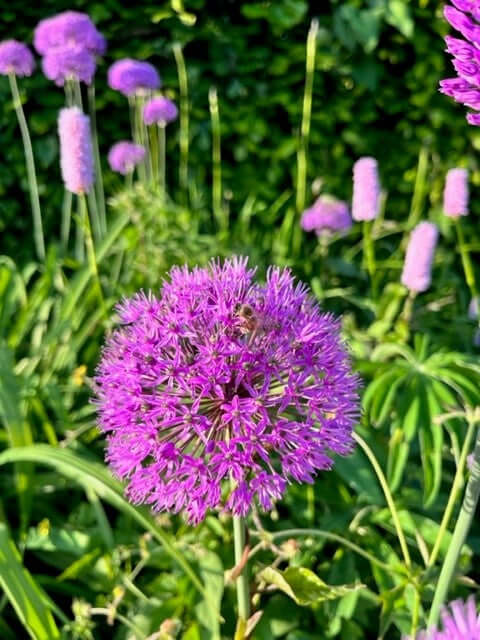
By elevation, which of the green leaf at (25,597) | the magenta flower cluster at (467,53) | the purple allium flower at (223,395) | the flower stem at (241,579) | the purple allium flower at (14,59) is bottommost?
the green leaf at (25,597)

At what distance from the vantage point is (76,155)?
66.1 inches

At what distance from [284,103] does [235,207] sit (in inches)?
21.2

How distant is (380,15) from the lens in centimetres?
307

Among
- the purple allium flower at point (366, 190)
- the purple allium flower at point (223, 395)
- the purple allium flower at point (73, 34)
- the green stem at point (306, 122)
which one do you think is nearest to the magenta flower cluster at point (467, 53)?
the purple allium flower at point (223, 395)

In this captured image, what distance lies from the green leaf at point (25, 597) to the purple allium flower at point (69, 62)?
4.61 ft

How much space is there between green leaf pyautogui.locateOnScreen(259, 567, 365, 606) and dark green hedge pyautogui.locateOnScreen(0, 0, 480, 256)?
7.71ft

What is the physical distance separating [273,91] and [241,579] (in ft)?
8.68

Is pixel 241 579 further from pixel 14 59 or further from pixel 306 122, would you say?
pixel 14 59

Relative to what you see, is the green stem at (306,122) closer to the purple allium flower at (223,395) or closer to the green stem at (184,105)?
the green stem at (184,105)

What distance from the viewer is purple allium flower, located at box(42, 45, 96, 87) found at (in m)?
2.13

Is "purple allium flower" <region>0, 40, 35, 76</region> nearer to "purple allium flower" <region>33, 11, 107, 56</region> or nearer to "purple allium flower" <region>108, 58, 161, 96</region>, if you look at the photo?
"purple allium flower" <region>33, 11, 107, 56</region>

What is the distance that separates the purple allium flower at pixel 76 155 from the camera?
5.49ft

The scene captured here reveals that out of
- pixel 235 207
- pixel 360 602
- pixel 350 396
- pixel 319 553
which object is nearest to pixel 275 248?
pixel 235 207

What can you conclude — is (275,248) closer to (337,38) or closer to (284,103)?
(284,103)
